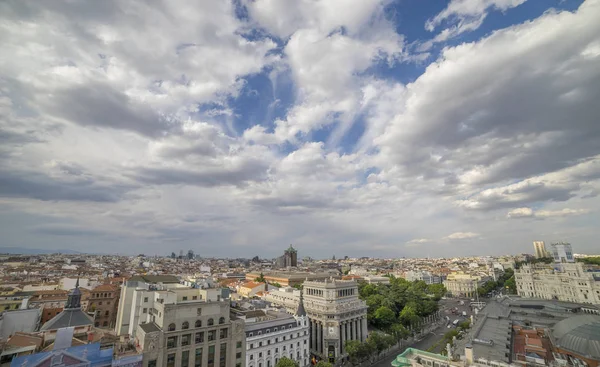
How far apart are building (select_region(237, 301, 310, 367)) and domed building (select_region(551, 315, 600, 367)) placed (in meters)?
46.1

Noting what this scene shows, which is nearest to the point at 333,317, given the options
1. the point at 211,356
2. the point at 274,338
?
the point at 274,338

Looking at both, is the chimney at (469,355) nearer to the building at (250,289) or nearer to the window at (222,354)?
the window at (222,354)

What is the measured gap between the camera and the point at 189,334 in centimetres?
5088

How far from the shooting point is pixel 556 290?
121562 mm

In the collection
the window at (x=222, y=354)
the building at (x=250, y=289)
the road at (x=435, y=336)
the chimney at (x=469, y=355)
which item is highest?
the chimney at (x=469, y=355)

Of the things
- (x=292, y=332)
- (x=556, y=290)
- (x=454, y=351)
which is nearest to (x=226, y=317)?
(x=292, y=332)

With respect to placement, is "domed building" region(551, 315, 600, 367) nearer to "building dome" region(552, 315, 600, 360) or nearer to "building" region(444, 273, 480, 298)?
"building dome" region(552, 315, 600, 360)

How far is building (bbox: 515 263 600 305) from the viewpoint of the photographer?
10500 centimetres

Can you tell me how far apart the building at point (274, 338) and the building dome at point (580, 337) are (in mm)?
47391

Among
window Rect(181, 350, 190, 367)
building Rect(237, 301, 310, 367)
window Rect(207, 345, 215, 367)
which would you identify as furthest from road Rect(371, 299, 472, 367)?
window Rect(181, 350, 190, 367)

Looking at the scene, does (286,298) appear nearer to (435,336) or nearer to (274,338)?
(274,338)

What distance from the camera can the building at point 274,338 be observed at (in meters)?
58.9

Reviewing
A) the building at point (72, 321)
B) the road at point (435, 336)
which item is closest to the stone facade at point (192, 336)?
the building at point (72, 321)

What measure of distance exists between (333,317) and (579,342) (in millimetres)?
49487
